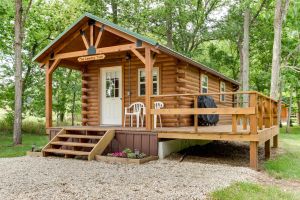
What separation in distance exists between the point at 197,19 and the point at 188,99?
1103 cm

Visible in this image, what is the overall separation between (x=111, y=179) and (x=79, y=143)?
304 cm

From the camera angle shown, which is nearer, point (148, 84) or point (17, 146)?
point (148, 84)

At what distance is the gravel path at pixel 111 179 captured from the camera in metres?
4.98

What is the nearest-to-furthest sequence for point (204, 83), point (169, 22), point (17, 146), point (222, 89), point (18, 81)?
point (204, 83) < point (17, 146) < point (18, 81) < point (222, 89) < point (169, 22)

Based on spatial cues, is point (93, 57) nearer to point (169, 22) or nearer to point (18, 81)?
point (18, 81)

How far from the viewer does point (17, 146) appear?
12867mm

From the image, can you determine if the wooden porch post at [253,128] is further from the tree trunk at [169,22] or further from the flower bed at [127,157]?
the tree trunk at [169,22]

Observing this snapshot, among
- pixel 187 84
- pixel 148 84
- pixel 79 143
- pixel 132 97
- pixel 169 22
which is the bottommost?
pixel 79 143

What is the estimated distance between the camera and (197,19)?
20.5 meters

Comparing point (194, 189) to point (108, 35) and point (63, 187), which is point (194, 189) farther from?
point (108, 35)

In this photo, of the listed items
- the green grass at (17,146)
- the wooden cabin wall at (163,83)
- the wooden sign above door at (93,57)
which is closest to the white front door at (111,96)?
the wooden cabin wall at (163,83)

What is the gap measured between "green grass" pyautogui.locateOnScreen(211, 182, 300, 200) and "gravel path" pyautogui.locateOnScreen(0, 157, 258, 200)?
8.3 inches

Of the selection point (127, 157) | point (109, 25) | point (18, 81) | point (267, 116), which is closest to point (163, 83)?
point (109, 25)

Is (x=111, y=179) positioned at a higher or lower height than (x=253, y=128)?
lower
